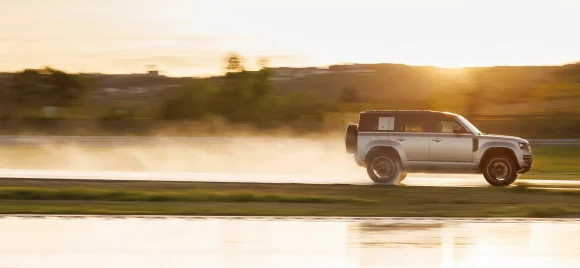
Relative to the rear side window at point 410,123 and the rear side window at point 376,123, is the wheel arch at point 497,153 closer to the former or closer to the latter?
the rear side window at point 410,123

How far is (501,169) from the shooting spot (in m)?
23.5

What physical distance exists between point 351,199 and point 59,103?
10324 cm

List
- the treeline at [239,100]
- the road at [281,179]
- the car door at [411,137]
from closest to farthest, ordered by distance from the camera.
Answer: the car door at [411,137], the road at [281,179], the treeline at [239,100]

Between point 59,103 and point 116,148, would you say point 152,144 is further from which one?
point 59,103

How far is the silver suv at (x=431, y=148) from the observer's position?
77.1ft

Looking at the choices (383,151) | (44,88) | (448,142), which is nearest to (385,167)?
(383,151)

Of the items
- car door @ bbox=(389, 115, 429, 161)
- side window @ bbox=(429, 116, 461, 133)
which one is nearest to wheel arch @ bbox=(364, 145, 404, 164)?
car door @ bbox=(389, 115, 429, 161)

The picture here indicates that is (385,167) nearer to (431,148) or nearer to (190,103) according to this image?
(431,148)

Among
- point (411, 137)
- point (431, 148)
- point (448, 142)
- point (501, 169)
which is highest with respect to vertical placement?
point (411, 137)

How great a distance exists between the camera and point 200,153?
43.3 meters

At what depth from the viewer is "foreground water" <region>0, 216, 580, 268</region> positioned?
10766 millimetres

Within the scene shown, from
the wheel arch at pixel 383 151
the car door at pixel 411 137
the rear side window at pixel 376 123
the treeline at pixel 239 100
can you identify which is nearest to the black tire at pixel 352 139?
the rear side window at pixel 376 123

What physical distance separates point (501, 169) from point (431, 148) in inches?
67.5

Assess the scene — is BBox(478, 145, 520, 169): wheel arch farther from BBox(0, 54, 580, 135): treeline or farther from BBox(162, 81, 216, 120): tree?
BBox(162, 81, 216, 120): tree
